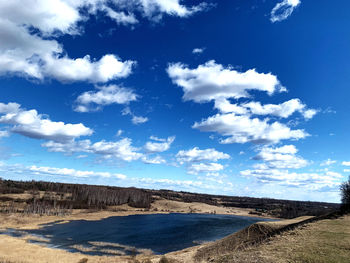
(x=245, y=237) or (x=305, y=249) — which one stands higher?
(x=305, y=249)

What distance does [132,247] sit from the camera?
68938mm

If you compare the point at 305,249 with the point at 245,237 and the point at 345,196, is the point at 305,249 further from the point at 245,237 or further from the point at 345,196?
the point at 345,196

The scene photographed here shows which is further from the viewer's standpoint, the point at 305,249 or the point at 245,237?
the point at 245,237

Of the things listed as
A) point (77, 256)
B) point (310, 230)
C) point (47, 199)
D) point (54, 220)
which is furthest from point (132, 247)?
point (47, 199)

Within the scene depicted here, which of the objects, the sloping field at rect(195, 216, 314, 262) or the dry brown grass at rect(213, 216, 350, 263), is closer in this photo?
the dry brown grass at rect(213, 216, 350, 263)

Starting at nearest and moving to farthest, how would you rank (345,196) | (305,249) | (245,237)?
1. (305,249)
2. (245,237)
3. (345,196)

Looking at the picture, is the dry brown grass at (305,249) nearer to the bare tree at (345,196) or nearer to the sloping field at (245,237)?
the sloping field at (245,237)

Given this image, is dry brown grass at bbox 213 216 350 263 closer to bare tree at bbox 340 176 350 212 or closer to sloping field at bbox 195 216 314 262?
sloping field at bbox 195 216 314 262

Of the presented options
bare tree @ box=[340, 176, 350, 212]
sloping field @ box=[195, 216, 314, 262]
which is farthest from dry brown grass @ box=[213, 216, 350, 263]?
bare tree @ box=[340, 176, 350, 212]

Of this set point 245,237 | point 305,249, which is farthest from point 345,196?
point 305,249

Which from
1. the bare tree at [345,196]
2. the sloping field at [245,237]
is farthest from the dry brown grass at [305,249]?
the bare tree at [345,196]

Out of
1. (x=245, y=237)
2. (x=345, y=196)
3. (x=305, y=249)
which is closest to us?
(x=305, y=249)

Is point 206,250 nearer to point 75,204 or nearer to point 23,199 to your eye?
point 75,204

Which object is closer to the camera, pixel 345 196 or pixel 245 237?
pixel 245 237
